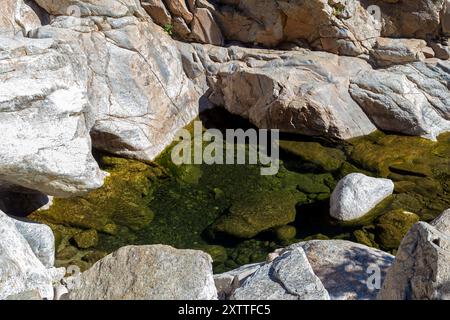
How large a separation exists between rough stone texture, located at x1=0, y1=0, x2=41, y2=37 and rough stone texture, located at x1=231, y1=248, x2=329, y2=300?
1015 centimetres

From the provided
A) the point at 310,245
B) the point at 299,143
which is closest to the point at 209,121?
the point at 299,143

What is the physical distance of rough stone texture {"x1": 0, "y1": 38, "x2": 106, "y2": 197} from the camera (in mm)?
9453

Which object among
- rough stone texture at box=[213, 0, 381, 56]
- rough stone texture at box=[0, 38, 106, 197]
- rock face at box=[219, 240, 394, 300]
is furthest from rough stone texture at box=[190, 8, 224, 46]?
rock face at box=[219, 240, 394, 300]

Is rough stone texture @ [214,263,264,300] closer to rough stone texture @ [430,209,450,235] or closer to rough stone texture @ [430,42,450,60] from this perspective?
rough stone texture @ [430,209,450,235]

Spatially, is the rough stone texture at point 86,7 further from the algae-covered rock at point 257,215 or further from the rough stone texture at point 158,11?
the algae-covered rock at point 257,215

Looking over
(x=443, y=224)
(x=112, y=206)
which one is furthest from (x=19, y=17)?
(x=443, y=224)

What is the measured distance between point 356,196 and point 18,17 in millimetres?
10264

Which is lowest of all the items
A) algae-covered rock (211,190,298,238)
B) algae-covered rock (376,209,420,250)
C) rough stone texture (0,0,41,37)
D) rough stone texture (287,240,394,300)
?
algae-covered rock (211,190,298,238)

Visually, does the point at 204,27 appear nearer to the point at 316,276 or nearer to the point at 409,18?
the point at 409,18

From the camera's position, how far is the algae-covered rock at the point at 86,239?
10.9 metres

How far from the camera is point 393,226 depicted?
459 inches

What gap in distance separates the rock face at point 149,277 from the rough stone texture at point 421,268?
218cm

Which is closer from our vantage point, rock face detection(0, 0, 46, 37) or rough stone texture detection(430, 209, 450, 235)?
rough stone texture detection(430, 209, 450, 235)

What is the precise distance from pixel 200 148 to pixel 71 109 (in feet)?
18.0
